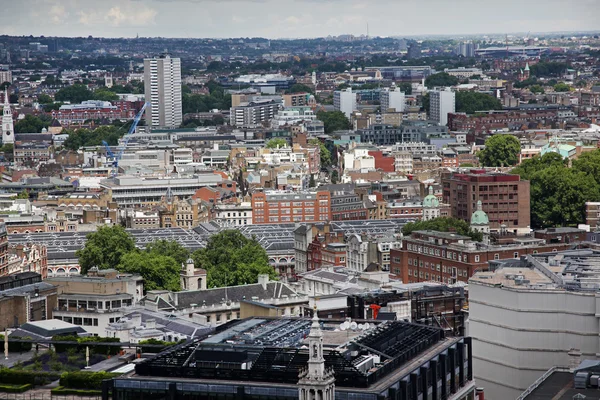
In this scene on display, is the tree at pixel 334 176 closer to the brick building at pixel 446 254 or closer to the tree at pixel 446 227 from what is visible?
the tree at pixel 446 227

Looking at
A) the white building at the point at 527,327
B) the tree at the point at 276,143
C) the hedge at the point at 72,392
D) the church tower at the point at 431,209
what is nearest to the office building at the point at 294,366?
the hedge at the point at 72,392

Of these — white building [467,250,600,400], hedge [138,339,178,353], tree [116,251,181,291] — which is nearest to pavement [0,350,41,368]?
hedge [138,339,178,353]

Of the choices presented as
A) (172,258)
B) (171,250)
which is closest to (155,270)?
(172,258)

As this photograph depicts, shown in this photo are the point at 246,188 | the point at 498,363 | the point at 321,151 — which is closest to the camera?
the point at 498,363

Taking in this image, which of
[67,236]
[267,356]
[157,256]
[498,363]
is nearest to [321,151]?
[67,236]

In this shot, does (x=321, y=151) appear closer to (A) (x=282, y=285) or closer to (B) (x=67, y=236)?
(B) (x=67, y=236)

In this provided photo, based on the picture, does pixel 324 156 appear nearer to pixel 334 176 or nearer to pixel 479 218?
pixel 334 176
